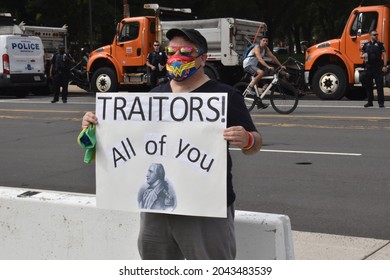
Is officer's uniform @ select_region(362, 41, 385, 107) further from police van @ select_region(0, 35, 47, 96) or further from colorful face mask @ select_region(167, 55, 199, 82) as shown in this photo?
colorful face mask @ select_region(167, 55, 199, 82)

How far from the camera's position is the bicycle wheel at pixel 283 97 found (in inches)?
586

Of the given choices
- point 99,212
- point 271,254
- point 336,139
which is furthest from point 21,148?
point 271,254

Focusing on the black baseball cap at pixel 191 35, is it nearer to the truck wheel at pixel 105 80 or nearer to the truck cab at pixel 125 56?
the truck cab at pixel 125 56

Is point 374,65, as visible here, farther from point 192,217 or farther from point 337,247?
point 192,217

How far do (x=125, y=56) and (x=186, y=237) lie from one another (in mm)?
20453

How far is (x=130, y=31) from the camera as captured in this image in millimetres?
23250

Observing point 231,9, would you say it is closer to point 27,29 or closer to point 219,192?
point 27,29

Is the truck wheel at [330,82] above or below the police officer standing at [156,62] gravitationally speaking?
below

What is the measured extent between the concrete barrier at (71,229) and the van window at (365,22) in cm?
1650

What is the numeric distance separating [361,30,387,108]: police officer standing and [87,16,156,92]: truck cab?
8.08 m

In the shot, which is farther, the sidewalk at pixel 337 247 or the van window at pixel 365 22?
the van window at pixel 365 22

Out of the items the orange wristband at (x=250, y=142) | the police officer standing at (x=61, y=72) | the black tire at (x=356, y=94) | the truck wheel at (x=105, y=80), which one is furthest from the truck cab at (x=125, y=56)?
the orange wristband at (x=250, y=142)

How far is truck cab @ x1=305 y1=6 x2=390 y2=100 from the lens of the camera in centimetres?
1973

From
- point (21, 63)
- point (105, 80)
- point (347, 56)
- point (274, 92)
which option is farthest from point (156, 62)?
point (274, 92)
